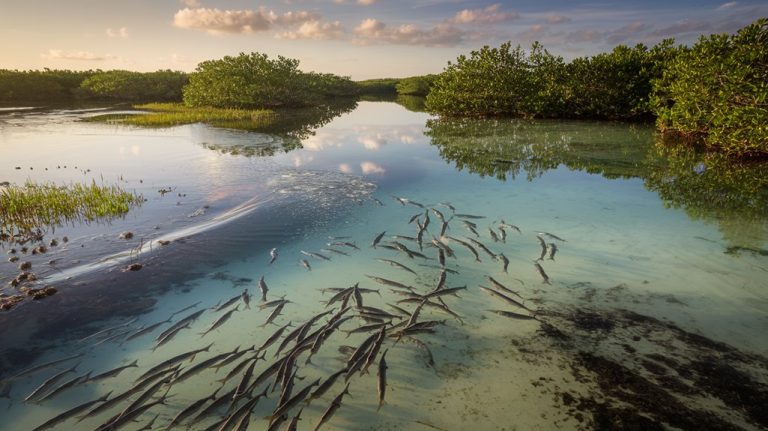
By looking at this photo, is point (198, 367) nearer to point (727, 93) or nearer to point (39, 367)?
point (39, 367)

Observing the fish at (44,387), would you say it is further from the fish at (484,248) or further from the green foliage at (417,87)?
the green foliage at (417,87)

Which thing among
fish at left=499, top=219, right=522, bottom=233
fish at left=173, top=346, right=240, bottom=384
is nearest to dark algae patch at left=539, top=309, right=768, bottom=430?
fish at left=499, top=219, right=522, bottom=233

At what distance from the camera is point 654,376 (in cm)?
407

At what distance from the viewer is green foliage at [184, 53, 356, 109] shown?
40.2m

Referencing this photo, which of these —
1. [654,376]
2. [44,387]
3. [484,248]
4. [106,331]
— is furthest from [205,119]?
[654,376]

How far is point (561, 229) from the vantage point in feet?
27.3

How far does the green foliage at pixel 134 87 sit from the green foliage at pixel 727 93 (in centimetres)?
6440

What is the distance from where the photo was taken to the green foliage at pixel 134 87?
57.8 metres

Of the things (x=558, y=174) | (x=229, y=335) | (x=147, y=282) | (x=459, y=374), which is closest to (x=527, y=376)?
(x=459, y=374)

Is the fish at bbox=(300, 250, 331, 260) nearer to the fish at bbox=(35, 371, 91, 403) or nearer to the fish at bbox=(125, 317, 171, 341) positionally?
the fish at bbox=(125, 317, 171, 341)

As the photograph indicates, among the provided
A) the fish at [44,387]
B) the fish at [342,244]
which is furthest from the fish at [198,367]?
the fish at [342,244]

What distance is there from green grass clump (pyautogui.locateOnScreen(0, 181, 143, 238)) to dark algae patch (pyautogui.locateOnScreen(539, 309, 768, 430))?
33.9ft

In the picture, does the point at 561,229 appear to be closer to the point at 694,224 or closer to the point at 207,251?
the point at 694,224

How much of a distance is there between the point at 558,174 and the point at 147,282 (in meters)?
12.4
